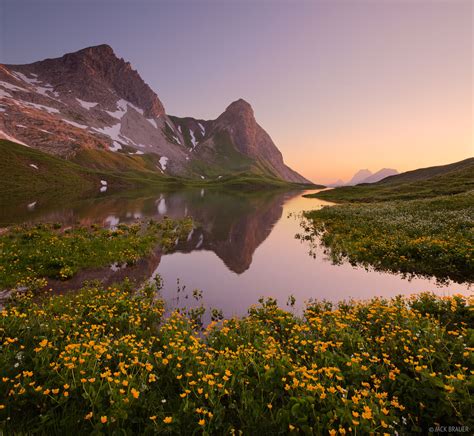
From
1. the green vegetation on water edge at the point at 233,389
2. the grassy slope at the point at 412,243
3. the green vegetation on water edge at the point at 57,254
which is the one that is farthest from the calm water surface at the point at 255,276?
the green vegetation on water edge at the point at 233,389

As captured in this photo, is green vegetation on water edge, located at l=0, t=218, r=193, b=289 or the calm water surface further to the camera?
green vegetation on water edge, located at l=0, t=218, r=193, b=289

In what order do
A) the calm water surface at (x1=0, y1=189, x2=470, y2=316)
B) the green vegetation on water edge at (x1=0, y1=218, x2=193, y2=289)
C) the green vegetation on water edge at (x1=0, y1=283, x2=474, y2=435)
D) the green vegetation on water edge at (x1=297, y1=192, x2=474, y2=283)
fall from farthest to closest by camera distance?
the green vegetation on water edge at (x1=297, y1=192, x2=474, y2=283) < the green vegetation on water edge at (x1=0, y1=218, x2=193, y2=289) < the calm water surface at (x1=0, y1=189, x2=470, y2=316) < the green vegetation on water edge at (x1=0, y1=283, x2=474, y2=435)

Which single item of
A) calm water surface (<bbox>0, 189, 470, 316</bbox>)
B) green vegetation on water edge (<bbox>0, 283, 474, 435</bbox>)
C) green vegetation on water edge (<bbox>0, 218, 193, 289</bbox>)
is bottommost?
calm water surface (<bbox>0, 189, 470, 316</bbox>)

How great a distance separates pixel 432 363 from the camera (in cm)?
664

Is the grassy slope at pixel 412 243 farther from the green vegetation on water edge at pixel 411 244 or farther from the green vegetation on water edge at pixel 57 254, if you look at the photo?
the green vegetation on water edge at pixel 57 254

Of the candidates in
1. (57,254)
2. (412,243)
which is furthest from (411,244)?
(57,254)

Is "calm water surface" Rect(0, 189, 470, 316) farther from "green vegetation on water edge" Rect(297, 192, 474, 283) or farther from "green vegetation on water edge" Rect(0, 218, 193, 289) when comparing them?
"green vegetation on water edge" Rect(297, 192, 474, 283)

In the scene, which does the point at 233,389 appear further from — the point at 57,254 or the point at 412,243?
the point at 412,243

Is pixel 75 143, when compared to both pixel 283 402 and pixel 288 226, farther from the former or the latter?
pixel 283 402

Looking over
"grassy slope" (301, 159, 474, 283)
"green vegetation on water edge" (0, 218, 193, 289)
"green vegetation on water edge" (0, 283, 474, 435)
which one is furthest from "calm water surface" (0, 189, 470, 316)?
"green vegetation on water edge" (0, 283, 474, 435)

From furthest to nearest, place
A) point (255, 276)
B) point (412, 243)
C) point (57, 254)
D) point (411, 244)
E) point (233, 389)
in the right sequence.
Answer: point (412, 243) < point (411, 244) < point (57, 254) < point (255, 276) < point (233, 389)

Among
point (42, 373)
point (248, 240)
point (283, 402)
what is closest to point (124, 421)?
point (42, 373)

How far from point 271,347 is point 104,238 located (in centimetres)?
2098

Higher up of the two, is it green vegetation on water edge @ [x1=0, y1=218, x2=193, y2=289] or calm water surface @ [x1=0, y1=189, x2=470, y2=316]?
green vegetation on water edge @ [x1=0, y1=218, x2=193, y2=289]
